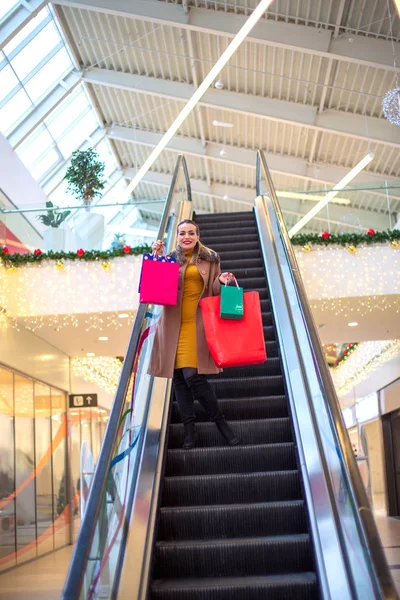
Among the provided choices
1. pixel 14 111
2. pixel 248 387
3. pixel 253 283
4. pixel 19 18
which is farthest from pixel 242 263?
pixel 14 111

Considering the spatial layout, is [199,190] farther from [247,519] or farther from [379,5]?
[247,519]

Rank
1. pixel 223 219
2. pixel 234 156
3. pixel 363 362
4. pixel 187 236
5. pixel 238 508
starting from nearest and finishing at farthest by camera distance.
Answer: pixel 238 508 → pixel 187 236 → pixel 223 219 → pixel 363 362 → pixel 234 156

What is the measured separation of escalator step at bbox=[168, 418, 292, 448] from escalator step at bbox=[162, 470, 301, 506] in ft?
1.91

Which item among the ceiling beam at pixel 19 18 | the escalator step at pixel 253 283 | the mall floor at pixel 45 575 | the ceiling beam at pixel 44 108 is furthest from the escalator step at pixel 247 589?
the ceiling beam at pixel 44 108

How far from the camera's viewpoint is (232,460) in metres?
4.36

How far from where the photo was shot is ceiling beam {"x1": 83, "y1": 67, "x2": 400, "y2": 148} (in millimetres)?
15578

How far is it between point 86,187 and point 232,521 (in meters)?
9.70

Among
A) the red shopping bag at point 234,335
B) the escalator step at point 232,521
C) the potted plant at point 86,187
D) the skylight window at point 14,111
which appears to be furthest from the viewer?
the skylight window at point 14,111

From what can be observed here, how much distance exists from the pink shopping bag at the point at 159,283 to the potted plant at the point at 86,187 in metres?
6.94

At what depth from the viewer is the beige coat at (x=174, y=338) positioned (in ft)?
14.2

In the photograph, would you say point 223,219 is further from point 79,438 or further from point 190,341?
point 79,438

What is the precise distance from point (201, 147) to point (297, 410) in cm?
1597

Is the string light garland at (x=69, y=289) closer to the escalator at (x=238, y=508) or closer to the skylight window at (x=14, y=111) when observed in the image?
the escalator at (x=238, y=508)

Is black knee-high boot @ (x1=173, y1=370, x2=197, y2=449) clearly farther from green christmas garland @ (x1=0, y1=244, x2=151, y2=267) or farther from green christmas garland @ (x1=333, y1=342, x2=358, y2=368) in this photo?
green christmas garland @ (x1=333, y1=342, x2=358, y2=368)
